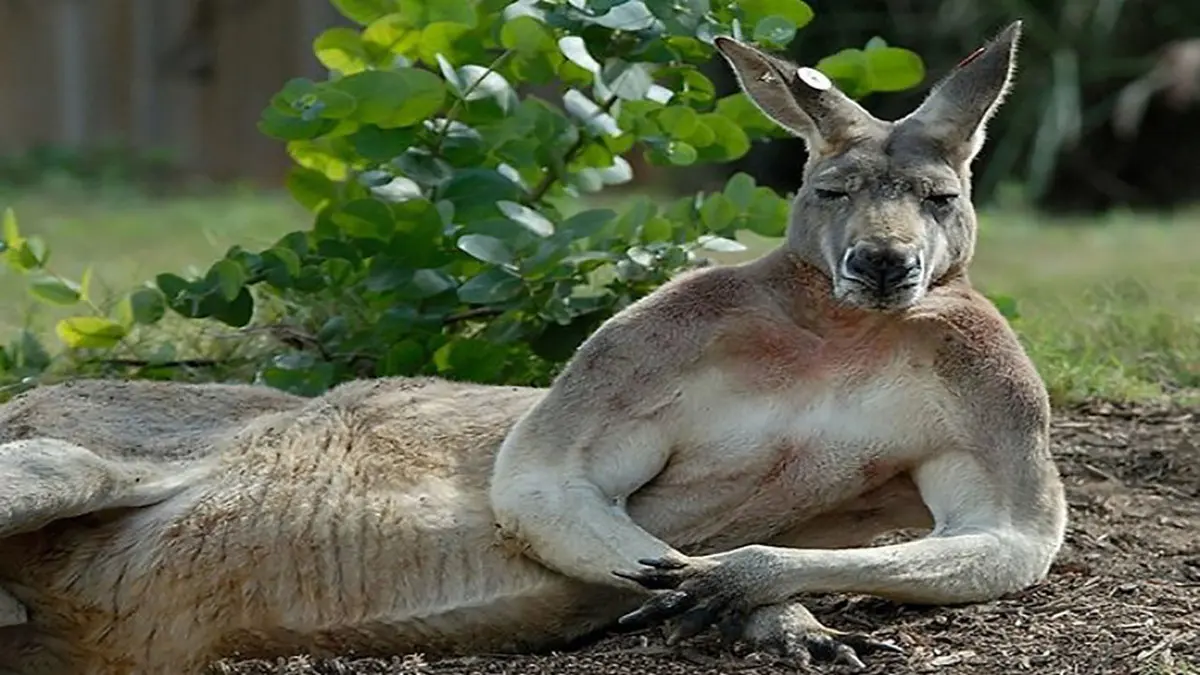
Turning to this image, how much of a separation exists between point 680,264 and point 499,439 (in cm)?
89

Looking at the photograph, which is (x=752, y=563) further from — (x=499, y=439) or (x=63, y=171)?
(x=63, y=171)

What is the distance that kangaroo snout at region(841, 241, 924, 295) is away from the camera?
3.49m

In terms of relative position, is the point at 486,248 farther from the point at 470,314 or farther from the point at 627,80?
the point at 627,80

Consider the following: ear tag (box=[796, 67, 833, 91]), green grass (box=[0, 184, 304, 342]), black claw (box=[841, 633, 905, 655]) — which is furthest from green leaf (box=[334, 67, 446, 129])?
black claw (box=[841, 633, 905, 655])

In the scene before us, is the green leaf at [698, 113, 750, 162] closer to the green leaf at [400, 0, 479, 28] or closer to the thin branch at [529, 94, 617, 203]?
the thin branch at [529, 94, 617, 203]

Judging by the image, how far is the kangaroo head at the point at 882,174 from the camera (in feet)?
11.5

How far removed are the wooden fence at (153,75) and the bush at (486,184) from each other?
7.27 meters

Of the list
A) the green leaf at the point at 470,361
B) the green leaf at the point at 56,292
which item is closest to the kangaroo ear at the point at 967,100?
the green leaf at the point at 470,361

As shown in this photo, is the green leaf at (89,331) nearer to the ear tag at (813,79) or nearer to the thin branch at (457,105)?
the thin branch at (457,105)

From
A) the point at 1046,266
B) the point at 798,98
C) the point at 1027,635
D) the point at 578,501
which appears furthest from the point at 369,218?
the point at 1046,266

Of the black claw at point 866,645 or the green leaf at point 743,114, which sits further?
the green leaf at point 743,114

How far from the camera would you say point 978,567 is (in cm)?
345

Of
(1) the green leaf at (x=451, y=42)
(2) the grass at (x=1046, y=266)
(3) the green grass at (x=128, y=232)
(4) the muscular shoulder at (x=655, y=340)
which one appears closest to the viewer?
(4) the muscular shoulder at (x=655, y=340)

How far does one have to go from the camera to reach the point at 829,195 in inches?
145
